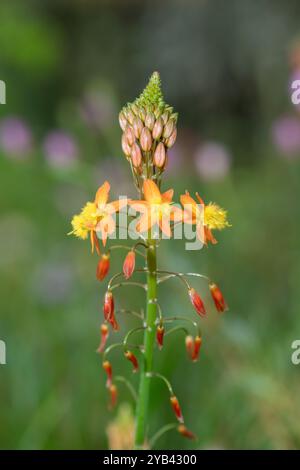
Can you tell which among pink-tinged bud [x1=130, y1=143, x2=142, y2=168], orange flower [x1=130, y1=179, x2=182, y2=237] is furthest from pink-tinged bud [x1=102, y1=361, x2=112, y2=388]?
pink-tinged bud [x1=130, y1=143, x2=142, y2=168]

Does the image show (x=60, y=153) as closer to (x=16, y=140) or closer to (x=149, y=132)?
(x=16, y=140)

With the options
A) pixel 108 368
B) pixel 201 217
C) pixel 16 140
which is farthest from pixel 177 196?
pixel 201 217

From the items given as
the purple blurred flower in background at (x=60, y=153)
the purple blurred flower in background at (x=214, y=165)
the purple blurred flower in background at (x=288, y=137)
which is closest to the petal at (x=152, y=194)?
the purple blurred flower in background at (x=60, y=153)

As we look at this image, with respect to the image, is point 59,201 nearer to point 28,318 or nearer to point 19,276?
point 19,276

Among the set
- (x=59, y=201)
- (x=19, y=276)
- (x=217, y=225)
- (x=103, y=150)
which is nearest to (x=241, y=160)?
(x=103, y=150)

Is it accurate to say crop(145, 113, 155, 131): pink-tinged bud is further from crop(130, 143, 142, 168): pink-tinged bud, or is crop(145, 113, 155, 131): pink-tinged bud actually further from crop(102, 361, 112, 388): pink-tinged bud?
crop(102, 361, 112, 388): pink-tinged bud
